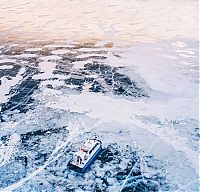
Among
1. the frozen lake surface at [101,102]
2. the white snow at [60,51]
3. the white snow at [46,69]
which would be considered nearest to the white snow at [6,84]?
the frozen lake surface at [101,102]

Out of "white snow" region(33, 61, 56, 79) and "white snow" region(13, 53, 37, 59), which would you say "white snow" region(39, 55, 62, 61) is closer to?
"white snow" region(33, 61, 56, 79)

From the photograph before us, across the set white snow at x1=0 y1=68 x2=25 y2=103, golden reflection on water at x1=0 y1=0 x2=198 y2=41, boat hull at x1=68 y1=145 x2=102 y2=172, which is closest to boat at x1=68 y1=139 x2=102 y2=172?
boat hull at x1=68 y1=145 x2=102 y2=172

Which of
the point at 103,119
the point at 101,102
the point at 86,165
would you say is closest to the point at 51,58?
the point at 101,102

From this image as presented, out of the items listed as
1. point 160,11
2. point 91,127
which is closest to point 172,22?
point 160,11

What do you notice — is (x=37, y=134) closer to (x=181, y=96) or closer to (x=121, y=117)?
(x=121, y=117)

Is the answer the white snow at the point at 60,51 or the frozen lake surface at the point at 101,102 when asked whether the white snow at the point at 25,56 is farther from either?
the white snow at the point at 60,51

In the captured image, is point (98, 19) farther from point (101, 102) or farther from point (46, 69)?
point (101, 102)
